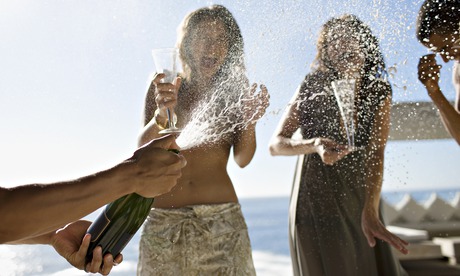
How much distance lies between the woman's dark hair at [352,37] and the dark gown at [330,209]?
11cm

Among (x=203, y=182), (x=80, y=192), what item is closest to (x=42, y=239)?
(x=80, y=192)

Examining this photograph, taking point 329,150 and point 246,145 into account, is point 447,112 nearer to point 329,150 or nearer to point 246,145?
point 329,150

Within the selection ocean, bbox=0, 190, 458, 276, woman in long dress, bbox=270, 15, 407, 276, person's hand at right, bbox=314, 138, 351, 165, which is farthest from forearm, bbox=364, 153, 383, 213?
ocean, bbox=0, 190, 458, 276

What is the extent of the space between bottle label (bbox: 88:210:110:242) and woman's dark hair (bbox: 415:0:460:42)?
0.70 m

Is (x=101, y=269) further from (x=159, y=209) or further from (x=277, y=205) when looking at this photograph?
(x=277, y=205)

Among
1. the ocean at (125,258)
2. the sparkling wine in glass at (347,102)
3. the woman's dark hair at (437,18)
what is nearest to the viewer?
the woman's dark hair at (437,18)

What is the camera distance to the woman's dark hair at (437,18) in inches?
40.4

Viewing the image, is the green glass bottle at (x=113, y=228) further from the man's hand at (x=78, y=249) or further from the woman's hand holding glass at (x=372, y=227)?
the woman's hand holding glass at (x=372, y=227)

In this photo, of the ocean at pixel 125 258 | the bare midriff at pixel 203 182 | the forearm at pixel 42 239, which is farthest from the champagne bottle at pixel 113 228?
the ocean at pixel 125 258

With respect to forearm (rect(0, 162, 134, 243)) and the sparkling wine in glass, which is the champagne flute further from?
the sparkling wine in glass

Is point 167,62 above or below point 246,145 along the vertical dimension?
above

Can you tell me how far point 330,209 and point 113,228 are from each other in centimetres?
74

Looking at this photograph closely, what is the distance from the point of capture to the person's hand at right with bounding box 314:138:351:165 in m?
1.11

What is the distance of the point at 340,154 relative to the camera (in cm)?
112
